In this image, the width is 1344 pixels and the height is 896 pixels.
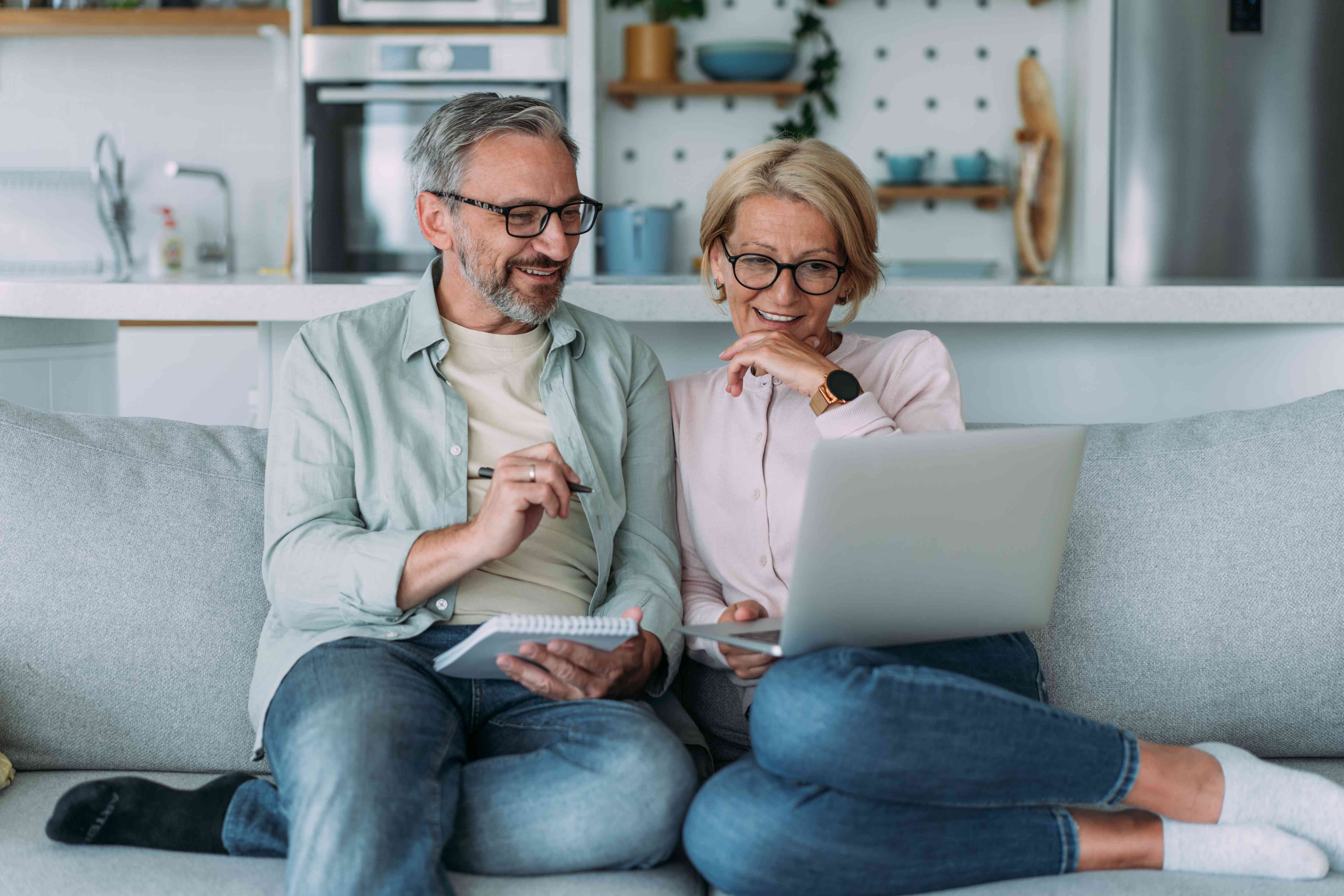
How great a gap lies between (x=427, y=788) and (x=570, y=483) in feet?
1.15

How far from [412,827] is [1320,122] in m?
3.39

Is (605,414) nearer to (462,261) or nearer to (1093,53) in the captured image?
(462,261)

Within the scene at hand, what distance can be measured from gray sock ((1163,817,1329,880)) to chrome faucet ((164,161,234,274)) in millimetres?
3736

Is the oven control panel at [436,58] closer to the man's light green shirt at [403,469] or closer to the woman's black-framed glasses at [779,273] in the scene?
the man's light green shirt at [403,469]

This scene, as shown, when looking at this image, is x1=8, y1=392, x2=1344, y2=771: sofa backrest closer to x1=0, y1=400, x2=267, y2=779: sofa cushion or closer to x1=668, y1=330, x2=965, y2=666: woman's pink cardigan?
x1=0, y1=400, x2=267, y2=779: sofa cushion

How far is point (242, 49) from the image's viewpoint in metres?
4.25

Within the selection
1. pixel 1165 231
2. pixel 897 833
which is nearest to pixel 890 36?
pixel 1165 231

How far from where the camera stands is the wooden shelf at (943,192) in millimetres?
3887

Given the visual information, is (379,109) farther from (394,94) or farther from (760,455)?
(760,455)

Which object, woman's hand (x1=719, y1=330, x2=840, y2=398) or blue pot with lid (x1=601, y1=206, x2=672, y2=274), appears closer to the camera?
woman's hand (x1=719, y1=330, x2=840, y2=398)

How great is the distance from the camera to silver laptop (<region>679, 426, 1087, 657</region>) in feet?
3.73

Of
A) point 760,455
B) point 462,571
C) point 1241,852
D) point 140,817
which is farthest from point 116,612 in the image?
point 1241,852

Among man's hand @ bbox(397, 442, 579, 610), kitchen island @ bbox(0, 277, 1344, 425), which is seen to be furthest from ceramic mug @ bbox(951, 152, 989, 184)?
man's hand @ bbox(397, 442, 579, 610)

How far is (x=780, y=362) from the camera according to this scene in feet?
4.87
